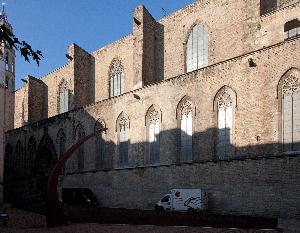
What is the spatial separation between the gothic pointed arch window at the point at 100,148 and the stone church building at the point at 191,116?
78 mm

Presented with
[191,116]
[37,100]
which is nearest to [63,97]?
[37,100]

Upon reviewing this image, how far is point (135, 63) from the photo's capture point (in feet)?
97.5

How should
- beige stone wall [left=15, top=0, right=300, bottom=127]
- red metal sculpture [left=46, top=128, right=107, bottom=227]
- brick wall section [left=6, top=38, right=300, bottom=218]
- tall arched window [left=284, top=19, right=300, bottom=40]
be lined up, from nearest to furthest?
red metal sculpture [left=46, top=128, right=107, bottom=227], brick wall section [left=6, top=38, right=300, bottom=218], tall arched window [left=284, top=19, right=300, bottom=40], beige stone wall [left=15, top=0, right=300, bottom=127]

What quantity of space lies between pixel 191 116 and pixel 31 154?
20.3 m

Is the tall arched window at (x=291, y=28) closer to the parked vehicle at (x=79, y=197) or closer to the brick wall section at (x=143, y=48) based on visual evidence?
the brick wall section at (x=143, y=48)

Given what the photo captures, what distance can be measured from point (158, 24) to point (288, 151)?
1683cm

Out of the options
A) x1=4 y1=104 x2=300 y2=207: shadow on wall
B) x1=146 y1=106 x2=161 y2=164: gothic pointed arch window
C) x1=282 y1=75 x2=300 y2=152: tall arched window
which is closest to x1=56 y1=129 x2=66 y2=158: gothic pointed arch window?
x1=4 y1=104 x2=300 y2=207: shadow on wall

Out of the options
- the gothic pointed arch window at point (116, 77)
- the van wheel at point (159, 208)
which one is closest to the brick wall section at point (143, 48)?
the gothic pointed arch window at point (116, 77)

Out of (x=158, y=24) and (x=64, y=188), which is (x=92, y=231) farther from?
(x=158, y=24)

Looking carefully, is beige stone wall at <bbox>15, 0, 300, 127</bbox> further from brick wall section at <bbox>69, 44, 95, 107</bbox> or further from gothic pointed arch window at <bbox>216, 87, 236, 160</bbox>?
gothic pointed arch window at <bbox>216, 87, 236, 160</bbox>

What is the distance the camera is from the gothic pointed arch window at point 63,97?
39938 millimetres

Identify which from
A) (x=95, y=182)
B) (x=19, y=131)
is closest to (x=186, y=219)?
(x=95, y=182)

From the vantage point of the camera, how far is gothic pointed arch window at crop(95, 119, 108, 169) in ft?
96.6

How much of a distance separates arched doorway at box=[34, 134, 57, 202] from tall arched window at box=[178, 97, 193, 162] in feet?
52.5
